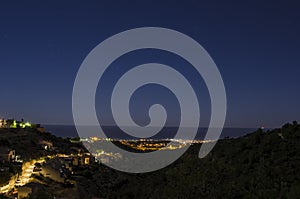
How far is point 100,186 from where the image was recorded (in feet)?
109

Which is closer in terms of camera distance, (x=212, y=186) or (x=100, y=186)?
(x=212, y=186)

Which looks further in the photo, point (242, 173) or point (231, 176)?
point (242, 173)

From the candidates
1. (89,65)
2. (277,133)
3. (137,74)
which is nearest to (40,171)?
(89,65)

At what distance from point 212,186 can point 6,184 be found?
21.5 m

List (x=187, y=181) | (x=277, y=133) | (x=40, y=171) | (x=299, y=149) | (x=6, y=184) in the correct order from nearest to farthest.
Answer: (x=187, y=181) < (x=299, y=149) < (x=277, y=133) < (x=6, y=184) < (x=40, y=171)

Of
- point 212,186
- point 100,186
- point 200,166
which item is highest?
point 100,186

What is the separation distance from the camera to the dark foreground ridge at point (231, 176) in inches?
352

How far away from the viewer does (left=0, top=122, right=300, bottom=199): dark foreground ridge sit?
8.95 m

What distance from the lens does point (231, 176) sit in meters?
14.4

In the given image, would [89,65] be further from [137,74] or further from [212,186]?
[212,186]

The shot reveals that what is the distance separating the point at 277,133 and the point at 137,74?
9396 mm

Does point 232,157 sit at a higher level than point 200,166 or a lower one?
higher

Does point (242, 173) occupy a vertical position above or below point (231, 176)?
above

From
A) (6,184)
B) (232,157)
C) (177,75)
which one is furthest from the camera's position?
(6,184)
